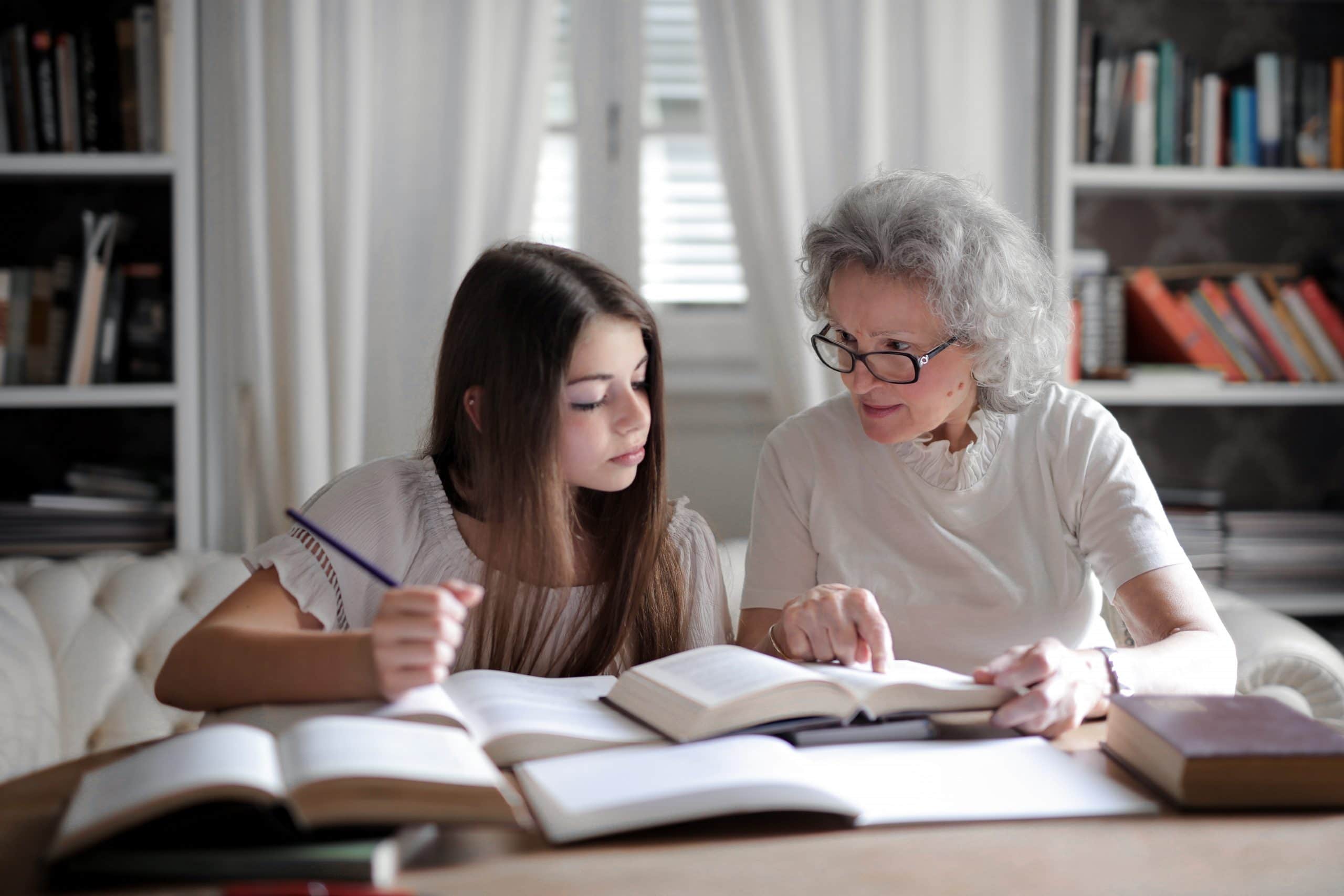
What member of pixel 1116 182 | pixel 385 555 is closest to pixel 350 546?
pixel 385 555

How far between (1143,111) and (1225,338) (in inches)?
19.6

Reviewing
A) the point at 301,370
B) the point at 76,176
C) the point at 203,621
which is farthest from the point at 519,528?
the point at 76,176

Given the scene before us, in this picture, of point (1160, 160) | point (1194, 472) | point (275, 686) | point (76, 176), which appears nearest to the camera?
point (275, 686)

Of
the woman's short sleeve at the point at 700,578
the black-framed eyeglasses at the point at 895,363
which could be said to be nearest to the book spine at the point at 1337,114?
the black-framed eyeglasses at the point at 895,363

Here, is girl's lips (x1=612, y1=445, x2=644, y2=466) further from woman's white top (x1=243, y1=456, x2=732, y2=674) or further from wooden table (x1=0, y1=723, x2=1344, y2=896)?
wooden table (x1=0, y1=723, x2=1344, y2=896)

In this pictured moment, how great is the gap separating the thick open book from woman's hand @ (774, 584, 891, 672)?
146 millimetres

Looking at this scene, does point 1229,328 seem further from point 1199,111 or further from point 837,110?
point 837,110

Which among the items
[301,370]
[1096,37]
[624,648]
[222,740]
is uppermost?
[1096,37]

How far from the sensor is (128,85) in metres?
2.15

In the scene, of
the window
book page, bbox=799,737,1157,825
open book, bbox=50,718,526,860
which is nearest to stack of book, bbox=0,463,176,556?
the window

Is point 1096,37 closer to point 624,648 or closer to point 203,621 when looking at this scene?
point 624,648

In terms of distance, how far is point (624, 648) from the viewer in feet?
4.41

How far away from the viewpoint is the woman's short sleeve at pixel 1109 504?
134cm

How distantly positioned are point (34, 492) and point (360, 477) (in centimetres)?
145
